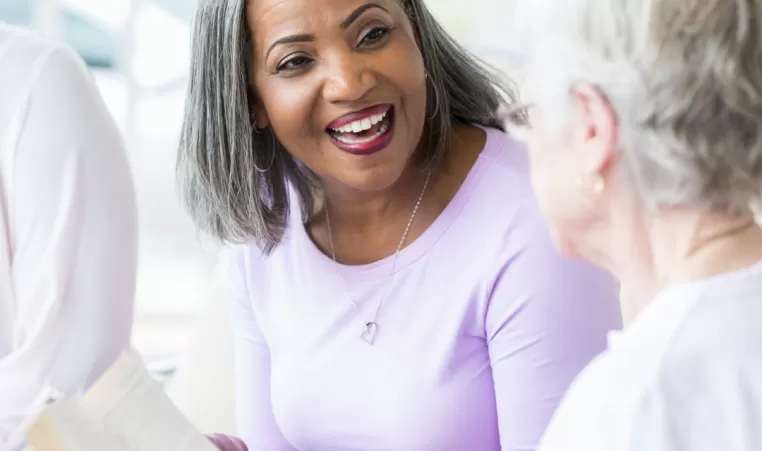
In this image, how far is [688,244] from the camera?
80 cm

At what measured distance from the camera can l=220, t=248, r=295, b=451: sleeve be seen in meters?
1.59

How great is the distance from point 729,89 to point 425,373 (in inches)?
27.6

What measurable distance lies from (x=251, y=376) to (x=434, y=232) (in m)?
0.43

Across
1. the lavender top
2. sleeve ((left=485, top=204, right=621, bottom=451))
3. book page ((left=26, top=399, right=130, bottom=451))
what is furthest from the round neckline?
book page ((left=26, top=399, right=130, bottom=451))

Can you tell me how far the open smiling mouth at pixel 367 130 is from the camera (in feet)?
4.35

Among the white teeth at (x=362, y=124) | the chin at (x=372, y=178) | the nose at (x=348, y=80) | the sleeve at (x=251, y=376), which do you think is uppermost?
the nose at (x=348, y=80)

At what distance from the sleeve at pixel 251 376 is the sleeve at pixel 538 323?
0.45 m

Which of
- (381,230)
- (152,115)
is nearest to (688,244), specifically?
(381,230)

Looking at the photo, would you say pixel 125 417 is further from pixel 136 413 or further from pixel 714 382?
pixel 714 382

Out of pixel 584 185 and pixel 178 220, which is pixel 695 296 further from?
pixel 178 220

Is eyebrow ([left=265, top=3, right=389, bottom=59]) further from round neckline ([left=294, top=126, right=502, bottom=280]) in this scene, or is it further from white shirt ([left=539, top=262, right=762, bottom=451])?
white shirt ([left=539, top=262, right=762, bottom=451])

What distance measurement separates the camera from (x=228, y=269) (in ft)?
5.41

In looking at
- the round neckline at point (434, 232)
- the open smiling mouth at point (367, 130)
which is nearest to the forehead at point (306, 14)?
the open smiling mouth at point (367, 130)

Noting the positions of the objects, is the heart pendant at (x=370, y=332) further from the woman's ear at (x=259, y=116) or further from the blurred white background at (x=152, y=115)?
the blurred white background at (x=152, y=115)
